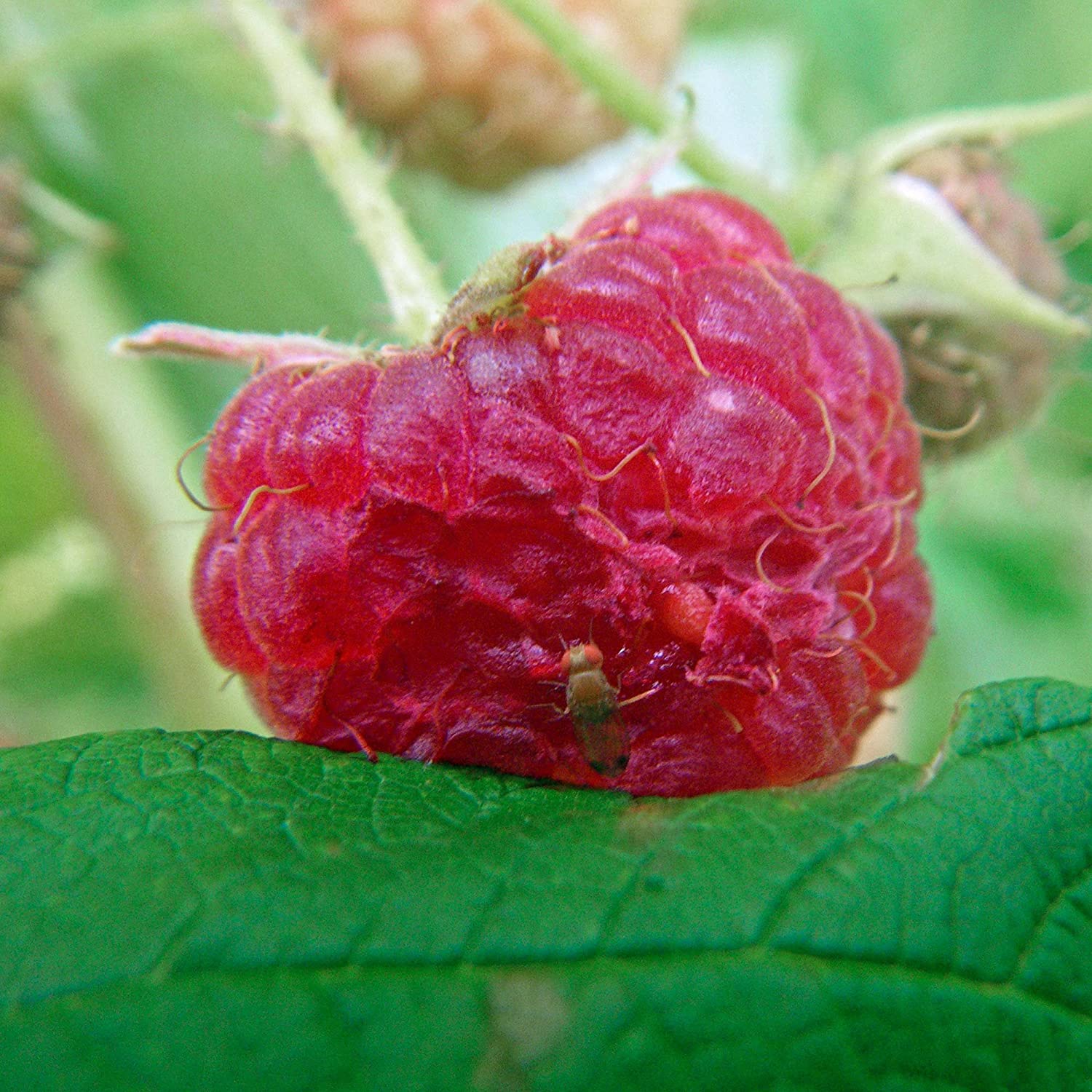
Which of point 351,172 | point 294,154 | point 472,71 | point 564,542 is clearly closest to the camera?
point 564,542

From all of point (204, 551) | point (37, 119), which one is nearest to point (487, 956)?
point (204, 551)

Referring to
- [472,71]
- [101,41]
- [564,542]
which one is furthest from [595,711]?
[101,41]

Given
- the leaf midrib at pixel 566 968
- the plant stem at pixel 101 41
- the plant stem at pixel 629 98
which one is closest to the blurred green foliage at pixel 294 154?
the plant stem at pixel 101 41

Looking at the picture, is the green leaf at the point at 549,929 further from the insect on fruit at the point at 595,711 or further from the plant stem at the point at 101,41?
the plant stem at the point at 101,41

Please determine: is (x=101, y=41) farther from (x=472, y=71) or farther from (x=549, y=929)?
(x=549, y=929)

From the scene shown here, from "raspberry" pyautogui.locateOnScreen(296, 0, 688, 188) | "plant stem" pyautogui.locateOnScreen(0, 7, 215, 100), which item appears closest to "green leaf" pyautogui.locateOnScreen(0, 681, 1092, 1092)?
"raspberry" pyautogui.locateOnScreen(296, 0, 688, 188)
